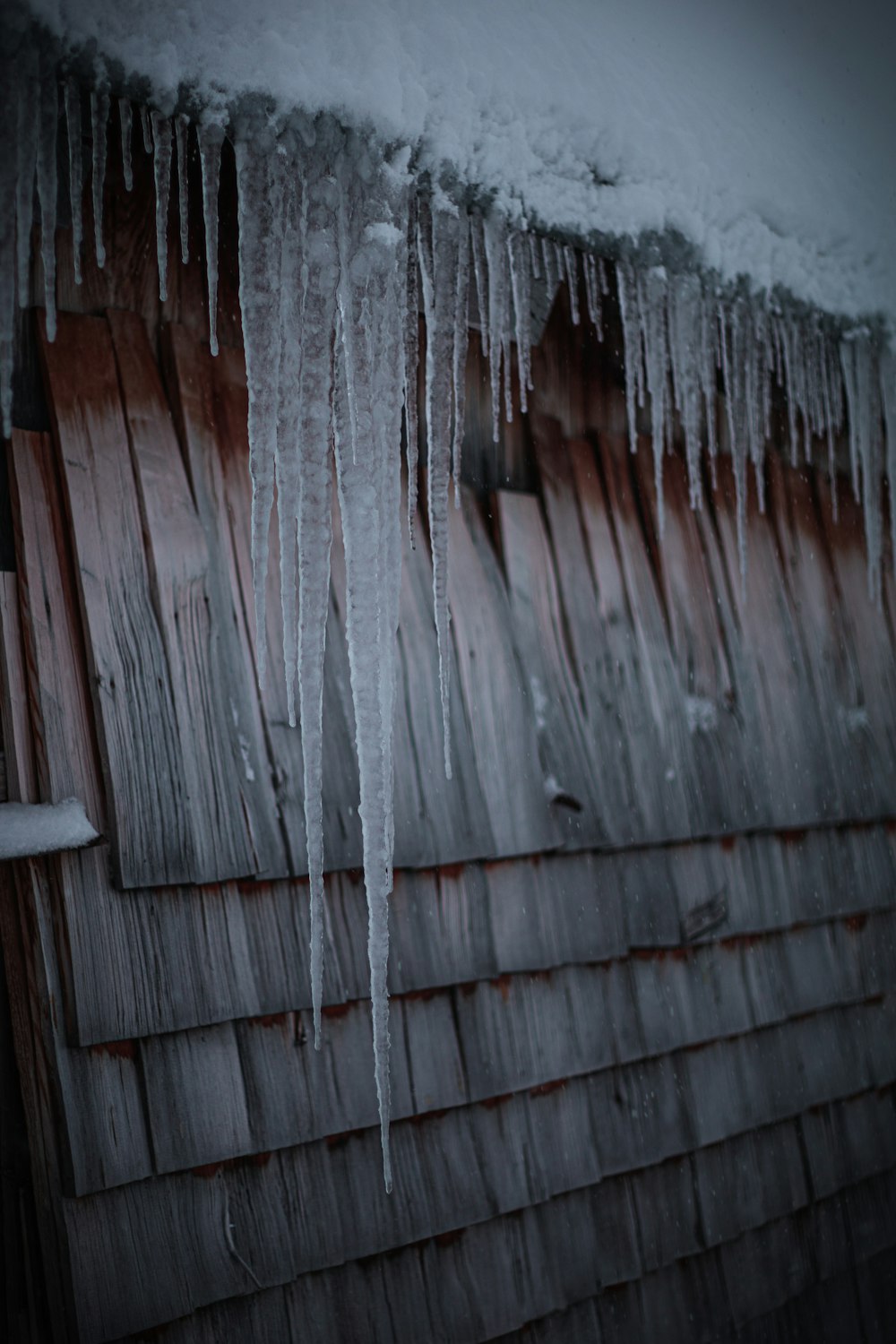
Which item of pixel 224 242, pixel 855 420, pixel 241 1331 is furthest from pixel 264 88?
pixel 241 1331

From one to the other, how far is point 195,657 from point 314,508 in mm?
336

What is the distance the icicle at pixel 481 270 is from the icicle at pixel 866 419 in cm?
87

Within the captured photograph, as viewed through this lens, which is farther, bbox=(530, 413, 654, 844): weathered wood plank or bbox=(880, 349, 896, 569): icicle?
bbox=(880, 349, 896, 569): icicle

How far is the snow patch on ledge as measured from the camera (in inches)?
53.6

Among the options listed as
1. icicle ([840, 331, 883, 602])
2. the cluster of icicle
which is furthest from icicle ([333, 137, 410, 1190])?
icicle ([840, 331, 883, 602])

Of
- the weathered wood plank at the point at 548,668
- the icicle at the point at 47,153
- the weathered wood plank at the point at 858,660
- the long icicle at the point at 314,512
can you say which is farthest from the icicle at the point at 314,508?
the weathered wood plank at the point at 858,660

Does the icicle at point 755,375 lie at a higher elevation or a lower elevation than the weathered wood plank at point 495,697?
higher

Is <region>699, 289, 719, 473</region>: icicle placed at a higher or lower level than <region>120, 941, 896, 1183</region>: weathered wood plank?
higher

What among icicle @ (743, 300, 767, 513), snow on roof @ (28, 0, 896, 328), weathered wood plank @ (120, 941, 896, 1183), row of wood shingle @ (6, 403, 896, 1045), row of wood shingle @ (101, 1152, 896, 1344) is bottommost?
row of wood shingle @ (101, 1152, 896, 1344)

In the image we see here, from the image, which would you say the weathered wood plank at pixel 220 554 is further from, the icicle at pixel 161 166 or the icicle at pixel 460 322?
the icicle at pixel 460 322

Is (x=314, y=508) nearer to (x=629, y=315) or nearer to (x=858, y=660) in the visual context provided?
(x=629, y=315)

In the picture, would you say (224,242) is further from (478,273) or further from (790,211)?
(790,211)

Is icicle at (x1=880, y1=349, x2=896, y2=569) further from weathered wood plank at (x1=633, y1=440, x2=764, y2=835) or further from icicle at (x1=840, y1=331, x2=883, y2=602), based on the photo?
weathered wood plank at (x1=633, y1=440, x2=764, y2=835)

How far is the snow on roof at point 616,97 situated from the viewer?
4.10 ft
